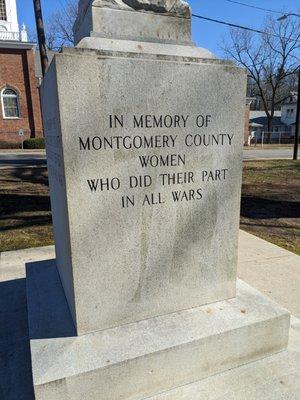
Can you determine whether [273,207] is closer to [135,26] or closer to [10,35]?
[135,26]

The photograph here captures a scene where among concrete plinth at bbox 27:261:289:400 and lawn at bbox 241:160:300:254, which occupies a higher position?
concrete plinth at bbox 27:261:289:400

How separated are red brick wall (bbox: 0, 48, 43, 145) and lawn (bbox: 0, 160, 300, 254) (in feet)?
57.0

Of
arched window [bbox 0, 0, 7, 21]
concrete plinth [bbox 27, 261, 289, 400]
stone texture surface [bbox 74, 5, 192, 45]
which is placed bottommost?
concrete plinth [bbox 27, 261, 289, 400]

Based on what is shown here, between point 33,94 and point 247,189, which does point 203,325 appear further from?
point 33,94

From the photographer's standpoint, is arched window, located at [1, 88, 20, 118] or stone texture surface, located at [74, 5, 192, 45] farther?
arched window, located at [1, 88, 20, 118]

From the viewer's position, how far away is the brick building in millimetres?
28281

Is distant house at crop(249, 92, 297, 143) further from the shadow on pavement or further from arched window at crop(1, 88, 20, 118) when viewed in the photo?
the shadow on pavement

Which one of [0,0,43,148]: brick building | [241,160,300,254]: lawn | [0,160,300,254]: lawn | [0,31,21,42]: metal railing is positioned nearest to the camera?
[0,160,300,254]: lawn

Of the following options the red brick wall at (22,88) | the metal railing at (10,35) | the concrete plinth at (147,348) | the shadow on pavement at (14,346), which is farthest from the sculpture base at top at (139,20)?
the metal railing at (10,35)

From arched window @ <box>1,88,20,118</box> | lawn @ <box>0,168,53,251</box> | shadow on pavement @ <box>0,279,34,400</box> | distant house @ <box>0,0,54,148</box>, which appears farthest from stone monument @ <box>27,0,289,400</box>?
arched window @ <box>1,88,20,118</box>

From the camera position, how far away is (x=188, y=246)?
265 centimetres

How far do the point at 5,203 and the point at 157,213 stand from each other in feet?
21.5

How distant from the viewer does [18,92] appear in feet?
94.2

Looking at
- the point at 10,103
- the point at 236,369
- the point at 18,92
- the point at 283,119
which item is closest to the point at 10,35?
the point at 18,92
